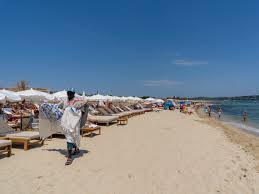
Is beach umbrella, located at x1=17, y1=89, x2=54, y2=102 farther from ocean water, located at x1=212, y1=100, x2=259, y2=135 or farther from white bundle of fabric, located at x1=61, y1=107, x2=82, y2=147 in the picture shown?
ocean water, located at x1=212, y1=100, x2=259, y2=135

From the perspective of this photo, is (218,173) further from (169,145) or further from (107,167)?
(169,145)

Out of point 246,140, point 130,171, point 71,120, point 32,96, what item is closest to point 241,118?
point 246,140

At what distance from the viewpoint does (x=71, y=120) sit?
5.06m

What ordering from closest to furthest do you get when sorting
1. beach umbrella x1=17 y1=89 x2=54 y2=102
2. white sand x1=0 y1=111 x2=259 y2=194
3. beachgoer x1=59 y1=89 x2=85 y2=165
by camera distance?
1. white sand x1=0 y1=111 x2=259 y2=194
2. beachgoer x1=59 y1=89 x2=85 y2=165
3. beach umbrella x1=17 y1=89 x2=54 y2=102

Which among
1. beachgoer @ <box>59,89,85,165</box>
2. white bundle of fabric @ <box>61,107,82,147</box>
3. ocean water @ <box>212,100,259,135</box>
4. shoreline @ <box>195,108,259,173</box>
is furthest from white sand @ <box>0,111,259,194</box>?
ocean water @ <box>212,100,259,135</box>

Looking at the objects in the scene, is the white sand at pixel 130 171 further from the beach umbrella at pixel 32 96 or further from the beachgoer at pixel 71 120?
the beach umbrella at pixel 32 96

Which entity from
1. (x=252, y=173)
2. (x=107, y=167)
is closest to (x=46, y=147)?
(x=107, y=167)

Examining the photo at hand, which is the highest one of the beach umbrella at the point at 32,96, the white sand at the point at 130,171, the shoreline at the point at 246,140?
the beach umbrella at the point at 32,96

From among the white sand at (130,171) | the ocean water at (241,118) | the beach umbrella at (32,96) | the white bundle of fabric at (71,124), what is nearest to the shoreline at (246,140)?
the white sand at (130,171)

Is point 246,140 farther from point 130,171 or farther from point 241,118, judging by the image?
point 241,118

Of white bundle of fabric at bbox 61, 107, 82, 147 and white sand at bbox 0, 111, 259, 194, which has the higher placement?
white bundle of fabric at bbox 61, 107, 82, 147

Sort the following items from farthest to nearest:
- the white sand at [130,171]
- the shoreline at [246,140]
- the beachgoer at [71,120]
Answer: the shoreline at [246,140] → the beachgoer at [71,120] → the white sand at [130,171]

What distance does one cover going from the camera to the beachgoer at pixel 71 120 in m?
Result: 5.02

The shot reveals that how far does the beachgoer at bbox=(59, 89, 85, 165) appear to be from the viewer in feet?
16.5
